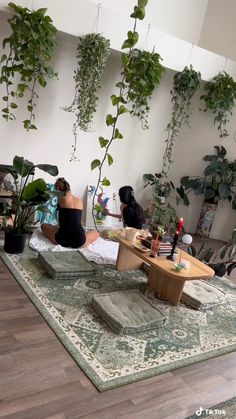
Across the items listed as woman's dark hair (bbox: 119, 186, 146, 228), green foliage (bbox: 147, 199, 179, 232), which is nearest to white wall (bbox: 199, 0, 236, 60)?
green foliage (bbox: 147, 199, 179, 232)

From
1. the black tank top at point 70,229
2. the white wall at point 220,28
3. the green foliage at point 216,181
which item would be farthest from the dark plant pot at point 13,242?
the white wall at point 220,28

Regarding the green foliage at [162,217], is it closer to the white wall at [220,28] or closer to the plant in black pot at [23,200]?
the plant in black pot at [23,200]

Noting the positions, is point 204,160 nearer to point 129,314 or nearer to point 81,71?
point 81,71

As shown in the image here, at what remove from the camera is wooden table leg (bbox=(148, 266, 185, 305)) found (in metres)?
3.04

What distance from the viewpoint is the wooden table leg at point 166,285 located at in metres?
3.04

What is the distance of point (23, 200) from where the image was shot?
11.0 ft

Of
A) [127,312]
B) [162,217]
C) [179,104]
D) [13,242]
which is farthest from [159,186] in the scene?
[127,312]

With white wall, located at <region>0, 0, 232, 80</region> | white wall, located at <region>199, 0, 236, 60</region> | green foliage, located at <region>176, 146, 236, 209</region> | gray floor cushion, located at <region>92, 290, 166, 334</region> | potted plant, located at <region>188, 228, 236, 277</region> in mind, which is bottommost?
gray floor cushion, located at <region>92, 290, 166, 334</region>

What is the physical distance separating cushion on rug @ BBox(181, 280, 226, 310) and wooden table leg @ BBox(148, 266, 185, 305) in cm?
14

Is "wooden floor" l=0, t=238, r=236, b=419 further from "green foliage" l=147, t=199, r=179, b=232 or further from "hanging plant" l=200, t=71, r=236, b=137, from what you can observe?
"hanging plant" l=200, t=71, r=236, b=137

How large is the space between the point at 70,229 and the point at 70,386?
77.6 inches

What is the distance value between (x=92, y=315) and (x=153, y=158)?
344cm

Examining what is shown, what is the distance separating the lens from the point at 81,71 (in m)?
4.11

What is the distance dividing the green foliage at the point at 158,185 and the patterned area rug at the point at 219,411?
3.54 metres
